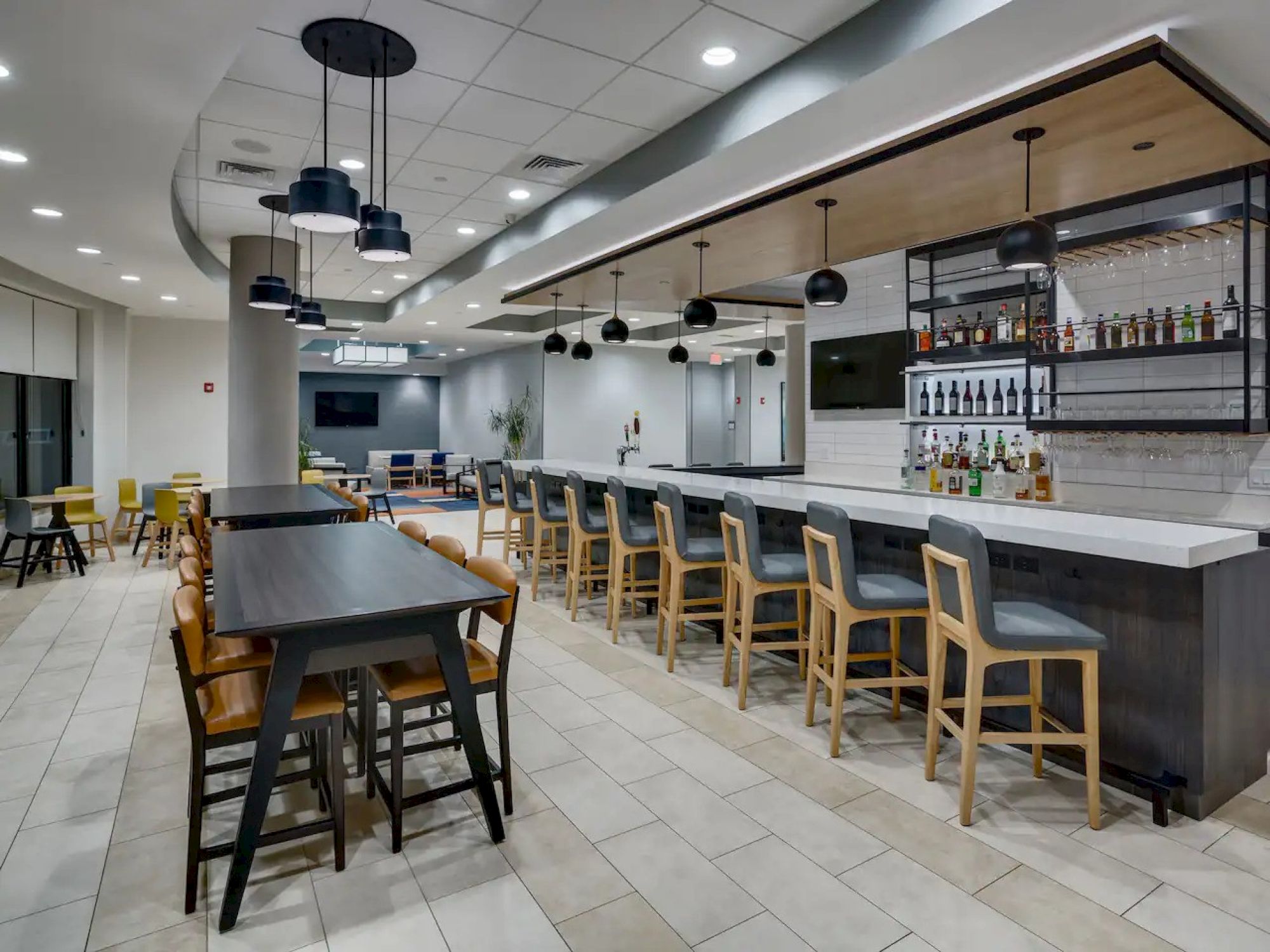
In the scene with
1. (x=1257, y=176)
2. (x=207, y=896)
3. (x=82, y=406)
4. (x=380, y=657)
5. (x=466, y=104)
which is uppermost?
(x=466, y=104)

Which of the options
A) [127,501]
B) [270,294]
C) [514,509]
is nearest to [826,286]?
[514,509]

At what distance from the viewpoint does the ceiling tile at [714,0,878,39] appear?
3.04 m

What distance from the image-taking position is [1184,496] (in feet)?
14.8

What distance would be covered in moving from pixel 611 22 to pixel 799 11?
0.79 m

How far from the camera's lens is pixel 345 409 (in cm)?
1953

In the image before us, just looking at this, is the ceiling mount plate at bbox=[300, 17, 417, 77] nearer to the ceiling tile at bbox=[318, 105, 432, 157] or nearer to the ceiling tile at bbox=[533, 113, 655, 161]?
the ceiling tile at bbox=[318, 105, 432, 157]

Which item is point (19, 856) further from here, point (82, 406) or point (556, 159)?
point (82, 406)

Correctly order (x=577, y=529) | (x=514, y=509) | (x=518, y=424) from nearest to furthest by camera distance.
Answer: (x=577, y=529)
(x=514, y=509)
(x=518, y=424)

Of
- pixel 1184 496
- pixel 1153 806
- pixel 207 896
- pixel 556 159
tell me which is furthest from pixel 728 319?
pixel 207 896

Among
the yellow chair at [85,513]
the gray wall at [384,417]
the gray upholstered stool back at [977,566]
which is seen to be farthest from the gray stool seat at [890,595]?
the gray wall at [384,417]

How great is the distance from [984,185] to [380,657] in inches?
163

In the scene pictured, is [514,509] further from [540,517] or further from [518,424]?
[518,424]

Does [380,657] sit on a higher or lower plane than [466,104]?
lower

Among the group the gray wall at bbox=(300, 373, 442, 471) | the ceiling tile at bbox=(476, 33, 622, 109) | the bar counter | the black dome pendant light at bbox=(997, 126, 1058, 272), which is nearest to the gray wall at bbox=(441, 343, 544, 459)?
the gray wall at bbox=(300, 373, 442, 471)
